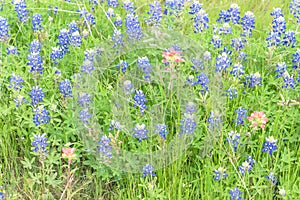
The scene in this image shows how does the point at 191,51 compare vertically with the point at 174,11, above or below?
below

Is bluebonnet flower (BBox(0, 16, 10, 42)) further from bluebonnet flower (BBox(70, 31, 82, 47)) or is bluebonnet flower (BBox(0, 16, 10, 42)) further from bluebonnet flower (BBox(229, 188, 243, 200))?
bluebonnet flower (BBox(229, 188, 243, 200))

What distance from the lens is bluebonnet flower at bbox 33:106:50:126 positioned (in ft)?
10.3

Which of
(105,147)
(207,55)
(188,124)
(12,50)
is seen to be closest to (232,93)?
(207,55)

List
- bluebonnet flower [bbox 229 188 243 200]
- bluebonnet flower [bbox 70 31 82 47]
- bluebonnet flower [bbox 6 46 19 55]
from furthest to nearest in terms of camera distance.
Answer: bluebonnet flower [bbox 70 31 82 47], bluebonnet flower [bbox 6 46 19 55], bluebonnet flower [bbox 229 188 243 200]

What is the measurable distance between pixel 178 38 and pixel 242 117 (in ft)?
2.27

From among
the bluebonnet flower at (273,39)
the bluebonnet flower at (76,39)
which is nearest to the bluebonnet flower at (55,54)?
the bluebonnet flower at (76,39)

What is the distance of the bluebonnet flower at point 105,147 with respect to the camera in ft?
9.97

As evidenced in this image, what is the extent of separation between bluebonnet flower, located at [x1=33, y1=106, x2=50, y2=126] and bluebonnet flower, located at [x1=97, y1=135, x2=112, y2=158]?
1.15ft

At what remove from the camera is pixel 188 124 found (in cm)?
310

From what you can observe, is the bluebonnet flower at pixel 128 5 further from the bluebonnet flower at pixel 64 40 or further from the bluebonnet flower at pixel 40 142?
the bluebonnet flower at pixel 40 142

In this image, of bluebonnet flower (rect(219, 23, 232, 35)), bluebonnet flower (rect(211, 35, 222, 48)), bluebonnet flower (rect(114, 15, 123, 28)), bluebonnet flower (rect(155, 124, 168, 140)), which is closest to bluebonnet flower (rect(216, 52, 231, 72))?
bluebonnet flower (rect(211, 35, 222, 48))

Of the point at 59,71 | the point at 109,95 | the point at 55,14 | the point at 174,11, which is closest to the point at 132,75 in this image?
the point at 109,95

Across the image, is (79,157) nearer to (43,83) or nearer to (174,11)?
(43,83)

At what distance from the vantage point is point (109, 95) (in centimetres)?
342
